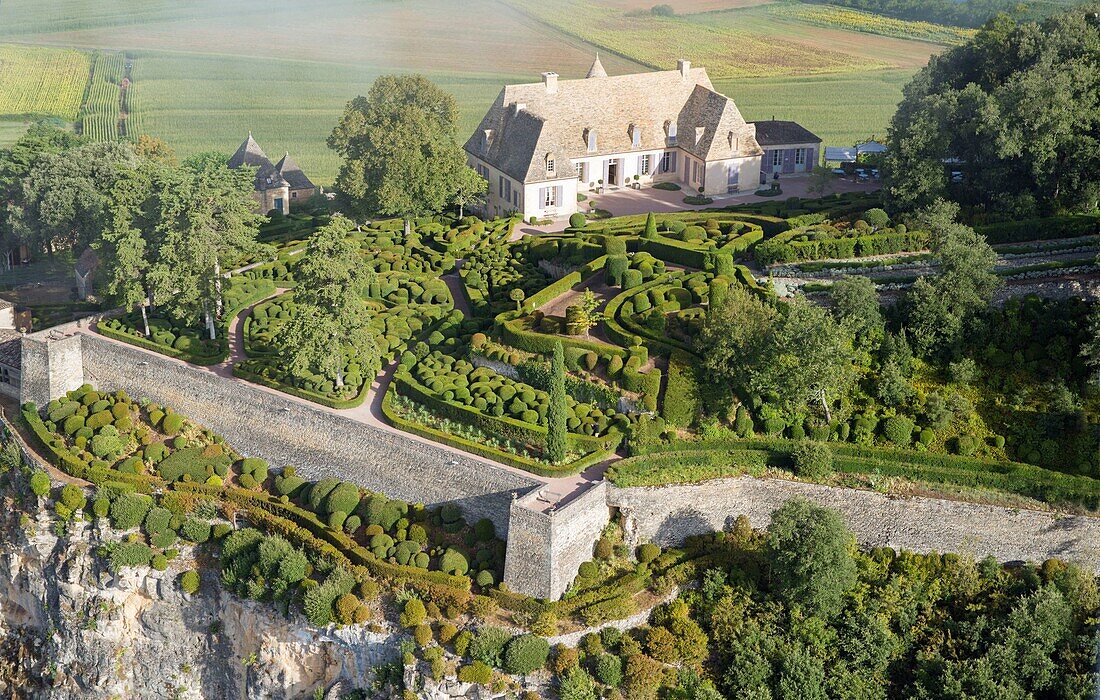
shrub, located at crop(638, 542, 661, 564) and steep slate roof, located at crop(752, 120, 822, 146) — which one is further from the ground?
steep slate roof, located at crop(752, 120, 822, 146)

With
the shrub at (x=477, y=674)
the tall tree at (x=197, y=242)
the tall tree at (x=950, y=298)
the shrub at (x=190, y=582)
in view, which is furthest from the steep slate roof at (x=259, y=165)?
the shrub at (x=477, y=674)

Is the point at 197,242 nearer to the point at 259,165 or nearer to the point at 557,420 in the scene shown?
the point at 557,420

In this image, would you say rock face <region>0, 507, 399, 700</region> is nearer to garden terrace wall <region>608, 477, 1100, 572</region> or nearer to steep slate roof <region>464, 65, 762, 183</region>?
garden terrace wall <region>608, 477, 1100, 572</region>

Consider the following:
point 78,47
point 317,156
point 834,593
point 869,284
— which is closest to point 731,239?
point 869,284

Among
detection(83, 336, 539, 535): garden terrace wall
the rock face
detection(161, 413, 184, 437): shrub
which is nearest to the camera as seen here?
the rock face

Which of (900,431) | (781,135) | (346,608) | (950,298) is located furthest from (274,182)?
(900,431)

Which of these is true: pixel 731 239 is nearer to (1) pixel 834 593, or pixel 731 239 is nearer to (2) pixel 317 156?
(1) pixel 834 593

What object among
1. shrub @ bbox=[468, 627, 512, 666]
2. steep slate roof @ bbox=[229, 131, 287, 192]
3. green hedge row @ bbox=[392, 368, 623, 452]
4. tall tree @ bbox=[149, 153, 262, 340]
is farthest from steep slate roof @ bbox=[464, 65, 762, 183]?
shrub @ bbox=[468, 627, 512, 666]
